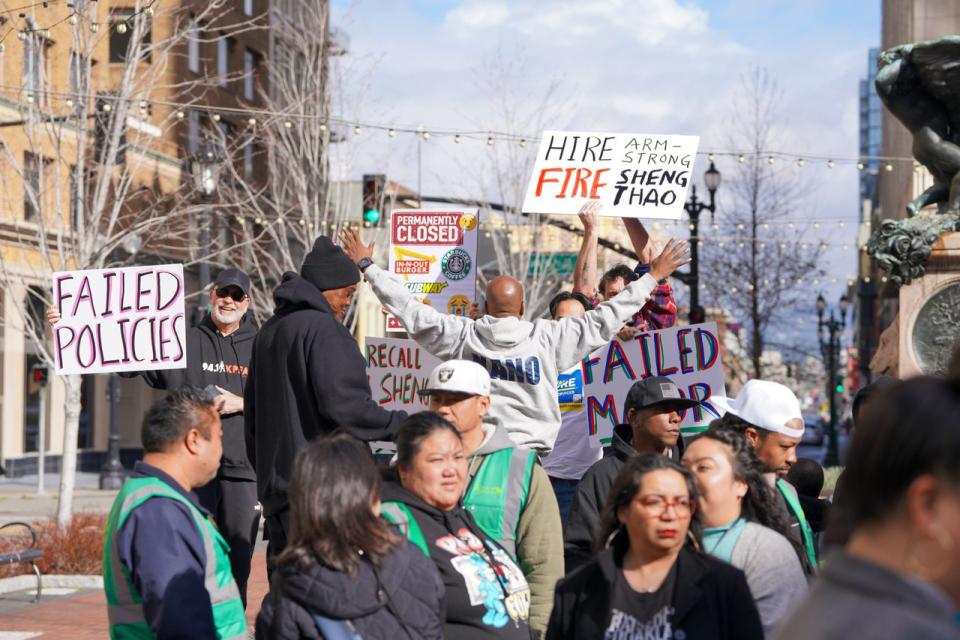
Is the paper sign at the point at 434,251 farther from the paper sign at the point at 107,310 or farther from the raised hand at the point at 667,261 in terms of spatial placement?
the raised hand at the point at 667,261

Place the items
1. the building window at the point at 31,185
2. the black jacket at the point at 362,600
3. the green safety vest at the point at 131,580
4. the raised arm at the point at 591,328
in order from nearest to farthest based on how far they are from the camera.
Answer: the black jacket at the point at 362,600 → the green safety vest at the point at 131,580 → the raised arm at the point at 591,328 → the building window at the point at 31,185

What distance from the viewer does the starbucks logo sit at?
10.4m

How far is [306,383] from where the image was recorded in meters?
6.04

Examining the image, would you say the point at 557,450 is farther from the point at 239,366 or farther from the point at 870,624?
the point at 870,624

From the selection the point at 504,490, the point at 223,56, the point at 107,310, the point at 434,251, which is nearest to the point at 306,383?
the point at 504,490

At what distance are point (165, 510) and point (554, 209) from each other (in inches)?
195

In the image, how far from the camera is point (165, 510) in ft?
14.9

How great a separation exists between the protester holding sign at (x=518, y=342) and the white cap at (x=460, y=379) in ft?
3.19

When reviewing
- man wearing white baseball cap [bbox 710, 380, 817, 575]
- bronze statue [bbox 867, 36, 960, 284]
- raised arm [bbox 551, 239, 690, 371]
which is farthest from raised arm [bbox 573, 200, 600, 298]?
bronze statue [bbox 867, 36, 960, 284]

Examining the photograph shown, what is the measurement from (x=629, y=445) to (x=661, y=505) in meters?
1.70

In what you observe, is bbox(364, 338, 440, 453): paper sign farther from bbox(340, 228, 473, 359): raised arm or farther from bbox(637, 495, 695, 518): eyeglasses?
bbox(637, 495, 695, 518): eyeglasses

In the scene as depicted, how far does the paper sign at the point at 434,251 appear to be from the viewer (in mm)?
10461

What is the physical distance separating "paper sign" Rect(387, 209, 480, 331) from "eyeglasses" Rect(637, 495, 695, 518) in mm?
6221

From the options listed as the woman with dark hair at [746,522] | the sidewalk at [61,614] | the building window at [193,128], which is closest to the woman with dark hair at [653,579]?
the woman with dark hair at [746,522]
